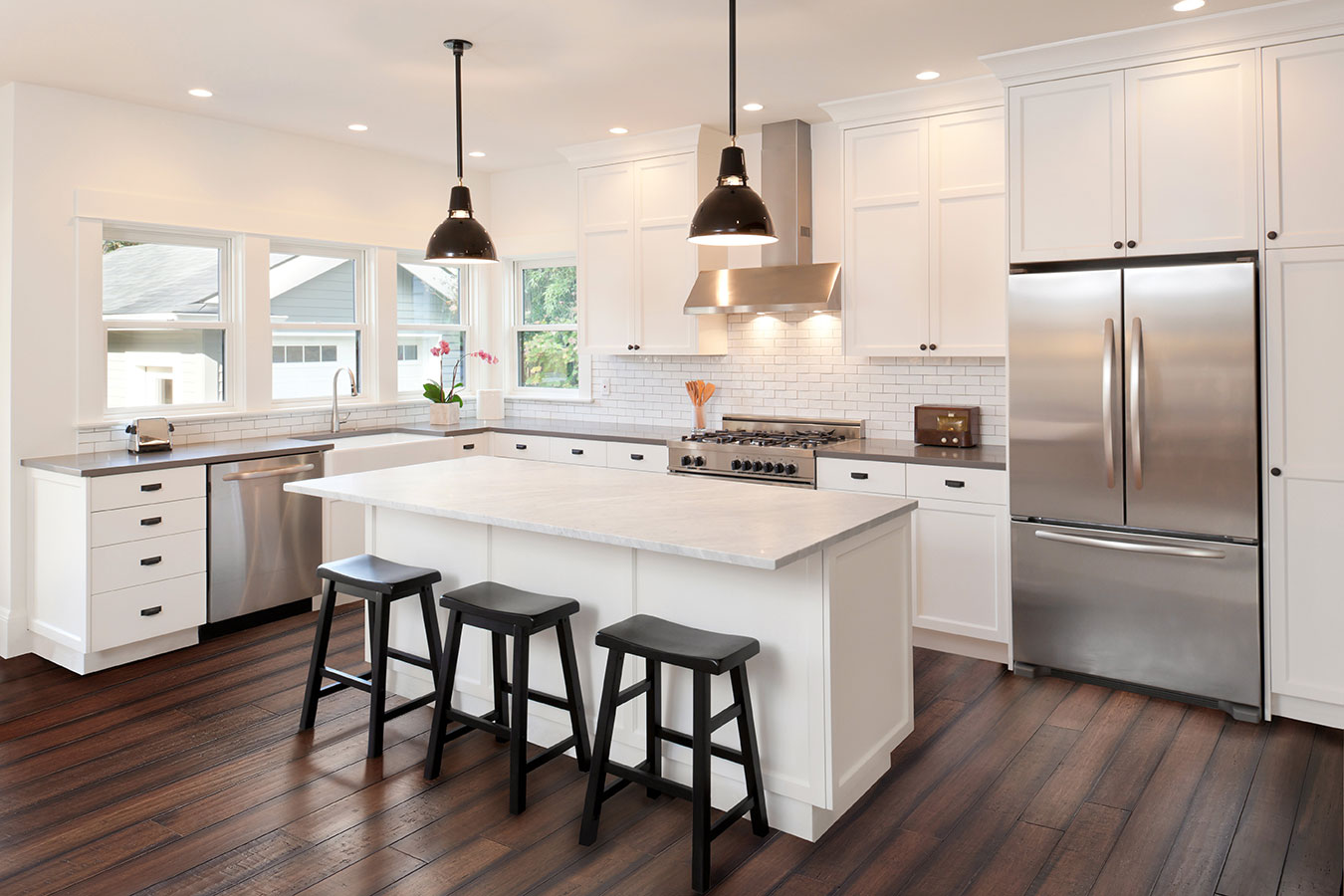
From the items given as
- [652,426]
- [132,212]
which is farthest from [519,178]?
[132,212]

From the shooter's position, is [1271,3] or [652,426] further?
[652,426]

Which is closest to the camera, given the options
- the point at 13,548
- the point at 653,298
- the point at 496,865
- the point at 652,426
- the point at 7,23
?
the point at 496,865

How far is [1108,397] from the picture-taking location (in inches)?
146

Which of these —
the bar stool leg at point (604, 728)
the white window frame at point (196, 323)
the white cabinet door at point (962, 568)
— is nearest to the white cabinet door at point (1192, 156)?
the white cabinet door at point (962, 568)

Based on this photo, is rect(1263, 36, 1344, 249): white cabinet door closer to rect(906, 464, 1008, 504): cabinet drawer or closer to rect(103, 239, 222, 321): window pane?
rect(906, 464, 1008, 504): cabinet drawer

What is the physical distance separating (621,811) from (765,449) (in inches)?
93.7

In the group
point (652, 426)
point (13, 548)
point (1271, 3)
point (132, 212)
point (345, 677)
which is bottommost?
point (345, 677)

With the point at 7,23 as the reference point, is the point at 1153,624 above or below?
below

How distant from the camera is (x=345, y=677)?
11.3ft

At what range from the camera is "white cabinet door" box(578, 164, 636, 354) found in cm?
576

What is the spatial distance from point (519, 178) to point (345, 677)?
4.33 meters

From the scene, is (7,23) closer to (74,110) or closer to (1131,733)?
(74,110)

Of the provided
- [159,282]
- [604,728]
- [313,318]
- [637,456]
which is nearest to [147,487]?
[159,282]

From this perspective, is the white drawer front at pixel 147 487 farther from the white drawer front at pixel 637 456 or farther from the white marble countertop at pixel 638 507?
the white drawer front at pixel 637 456
